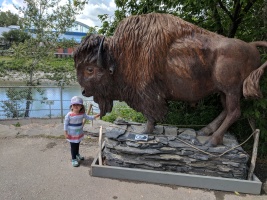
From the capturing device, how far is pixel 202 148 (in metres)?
3.15

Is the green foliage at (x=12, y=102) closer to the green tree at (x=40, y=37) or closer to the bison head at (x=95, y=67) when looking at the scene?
the green tree at (x=40, y=37)

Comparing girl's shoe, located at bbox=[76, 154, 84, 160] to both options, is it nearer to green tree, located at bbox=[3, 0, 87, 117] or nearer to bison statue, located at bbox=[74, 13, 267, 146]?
bison statue, located at bbox=[74, 13, 267, 146]

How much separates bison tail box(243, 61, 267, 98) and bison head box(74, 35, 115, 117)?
1740 millimetres

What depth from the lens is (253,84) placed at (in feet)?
9.45

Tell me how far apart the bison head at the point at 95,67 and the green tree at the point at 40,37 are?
22.9 feet

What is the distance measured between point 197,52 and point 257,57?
79 centimetres

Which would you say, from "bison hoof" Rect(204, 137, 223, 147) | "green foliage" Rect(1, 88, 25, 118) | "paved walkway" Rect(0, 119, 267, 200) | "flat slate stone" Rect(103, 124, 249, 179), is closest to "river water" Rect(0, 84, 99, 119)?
"green foliage" Rect(1, 88, 25, 118)

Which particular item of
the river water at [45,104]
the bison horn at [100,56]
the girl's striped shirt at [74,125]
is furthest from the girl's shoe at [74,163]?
the river water at [45,104]

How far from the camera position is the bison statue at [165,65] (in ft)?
9.91

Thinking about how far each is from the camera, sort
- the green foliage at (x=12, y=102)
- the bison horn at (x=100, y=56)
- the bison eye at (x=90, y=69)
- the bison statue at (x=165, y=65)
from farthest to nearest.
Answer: the green foliage at (x=12, y=102) → the bison eye at (x=90, y=69) → the bison horn at (x=100, y=56) → the bison statue at (x=165, y=65)

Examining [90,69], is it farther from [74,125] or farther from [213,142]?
[213,142]

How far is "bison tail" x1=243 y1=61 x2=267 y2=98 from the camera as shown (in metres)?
2.88

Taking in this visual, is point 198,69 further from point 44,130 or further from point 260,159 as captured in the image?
point 44,130

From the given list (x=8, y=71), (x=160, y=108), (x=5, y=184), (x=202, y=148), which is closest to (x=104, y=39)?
(x=160, y=108)
